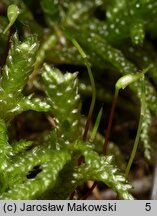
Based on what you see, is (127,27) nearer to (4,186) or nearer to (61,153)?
(61,153)

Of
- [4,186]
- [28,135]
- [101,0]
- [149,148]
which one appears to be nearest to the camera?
[4,186]

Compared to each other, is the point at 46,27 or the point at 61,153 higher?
the point at 46,27

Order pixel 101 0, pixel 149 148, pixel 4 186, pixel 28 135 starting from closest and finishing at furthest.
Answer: pixel 4 186, pixel 149 148, pixel 28 135, pixel 101 0

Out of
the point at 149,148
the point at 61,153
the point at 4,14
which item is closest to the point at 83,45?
the point at 4,14

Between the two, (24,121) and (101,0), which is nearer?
(24,121)

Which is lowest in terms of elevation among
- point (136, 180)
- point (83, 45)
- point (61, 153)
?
point (136, 180)
